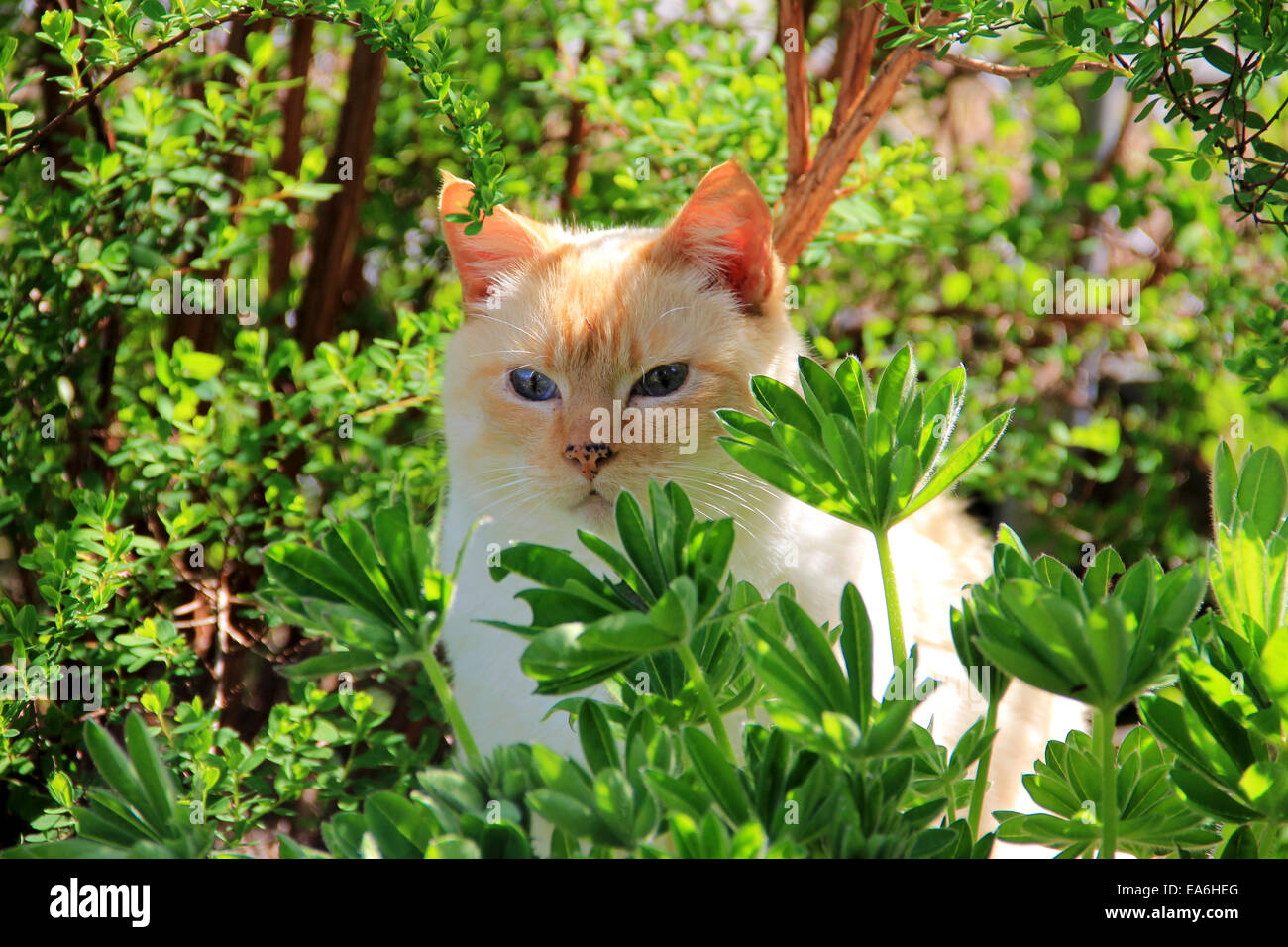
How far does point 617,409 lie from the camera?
4.78ft

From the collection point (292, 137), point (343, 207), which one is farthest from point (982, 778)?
point (292, 137)

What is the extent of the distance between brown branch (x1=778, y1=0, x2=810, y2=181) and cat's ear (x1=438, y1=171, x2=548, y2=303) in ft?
1.58

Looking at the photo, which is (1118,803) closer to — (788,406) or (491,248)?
(788,406)

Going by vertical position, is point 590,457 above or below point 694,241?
below

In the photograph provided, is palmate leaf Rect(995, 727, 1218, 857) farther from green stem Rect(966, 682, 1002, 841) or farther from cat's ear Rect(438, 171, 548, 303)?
cat's ear Rect(438, 171, 548, 303)

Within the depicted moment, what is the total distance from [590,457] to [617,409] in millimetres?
94

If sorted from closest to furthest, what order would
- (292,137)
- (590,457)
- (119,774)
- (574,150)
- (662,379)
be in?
1. (119,774)
2. (590,457)
3. (662,379)
4. (292,137)
5. (574,150)

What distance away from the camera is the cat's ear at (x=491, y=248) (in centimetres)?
157

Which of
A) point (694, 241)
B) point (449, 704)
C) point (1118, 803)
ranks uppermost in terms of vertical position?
point (694, 241)

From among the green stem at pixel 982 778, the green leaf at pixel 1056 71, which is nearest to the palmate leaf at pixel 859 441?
the green stem at pixel 982 778

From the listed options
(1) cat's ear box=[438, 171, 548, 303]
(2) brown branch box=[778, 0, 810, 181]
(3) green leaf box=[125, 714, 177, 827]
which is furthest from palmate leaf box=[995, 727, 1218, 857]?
(2) brown branch box=[778, 0, 810, 181]
